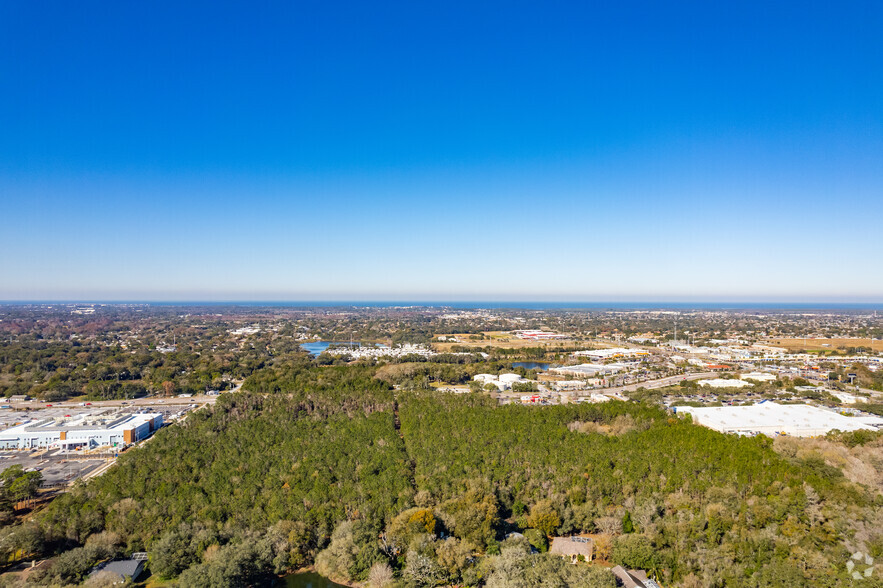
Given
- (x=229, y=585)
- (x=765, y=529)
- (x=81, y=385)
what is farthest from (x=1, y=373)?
(x=765, y=529)

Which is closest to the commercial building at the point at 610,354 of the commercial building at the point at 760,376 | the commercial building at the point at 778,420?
the commercial building at the point at 760,376

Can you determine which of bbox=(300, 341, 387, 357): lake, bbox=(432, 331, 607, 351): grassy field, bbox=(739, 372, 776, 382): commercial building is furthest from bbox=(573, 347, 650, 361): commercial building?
bbox=(300, 341, 387, 357): lake

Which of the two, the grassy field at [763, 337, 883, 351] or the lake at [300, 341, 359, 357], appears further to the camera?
the lake at [300, 341, 359, 357]

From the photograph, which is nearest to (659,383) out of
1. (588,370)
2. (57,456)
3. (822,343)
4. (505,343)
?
(588,370)

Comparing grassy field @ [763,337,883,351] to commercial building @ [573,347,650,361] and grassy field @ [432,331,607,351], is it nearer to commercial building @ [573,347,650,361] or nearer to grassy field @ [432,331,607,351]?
commercial building @ [573,347,650,361]

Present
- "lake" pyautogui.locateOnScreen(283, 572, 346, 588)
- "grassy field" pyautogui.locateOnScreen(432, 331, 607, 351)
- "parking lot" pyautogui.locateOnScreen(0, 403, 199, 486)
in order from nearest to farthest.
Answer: "lake" pyautogui.locateOnScreen(283, 572, 346, 588) → "parking lot" pyautogui.locateOnScreen(0, 403, 199, 486) → "grassy field" pyautogui.locateOnScreen(432, 331, 607, 351)

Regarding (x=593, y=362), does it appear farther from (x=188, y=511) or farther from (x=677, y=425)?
(x=188, y=511)
